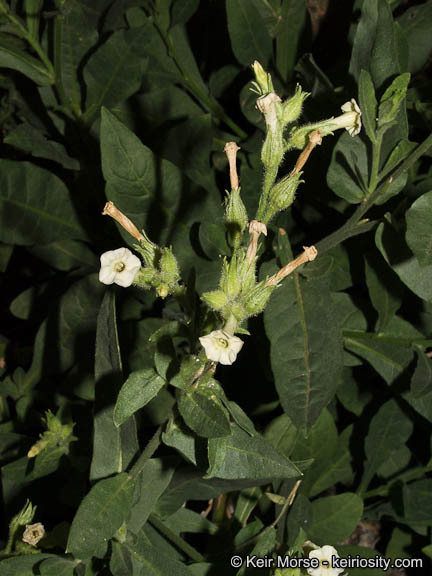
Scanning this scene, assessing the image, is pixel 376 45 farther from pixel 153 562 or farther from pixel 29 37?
pixel 153 562

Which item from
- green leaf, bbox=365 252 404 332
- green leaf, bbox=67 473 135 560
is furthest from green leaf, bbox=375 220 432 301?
green leaf, bbox=67 473 135 560

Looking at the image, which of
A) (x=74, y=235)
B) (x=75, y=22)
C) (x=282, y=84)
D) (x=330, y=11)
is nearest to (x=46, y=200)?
(x=74, y=235)

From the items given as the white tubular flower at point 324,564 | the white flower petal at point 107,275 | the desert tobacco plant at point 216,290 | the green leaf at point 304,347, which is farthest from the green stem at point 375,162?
the white tubular flower at point 324,564

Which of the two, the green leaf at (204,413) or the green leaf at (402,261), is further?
the green leaf at (402,261)

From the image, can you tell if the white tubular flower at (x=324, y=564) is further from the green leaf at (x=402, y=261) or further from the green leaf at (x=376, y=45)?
the green leaf at (x=376, y=45)

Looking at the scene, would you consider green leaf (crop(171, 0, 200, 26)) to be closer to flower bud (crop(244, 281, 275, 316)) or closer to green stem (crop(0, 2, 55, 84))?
green stem (crop(0, 2, 55, 84))

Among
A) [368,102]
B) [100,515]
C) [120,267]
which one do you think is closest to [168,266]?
[120,267]

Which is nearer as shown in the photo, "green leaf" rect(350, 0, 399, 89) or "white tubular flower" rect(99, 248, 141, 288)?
"white tubular flower" rect(99, 248, 141, 288)
